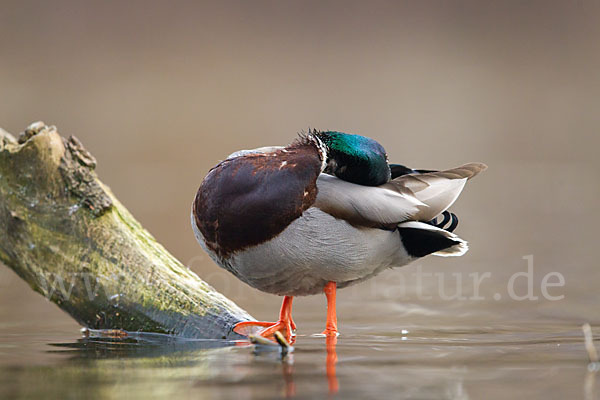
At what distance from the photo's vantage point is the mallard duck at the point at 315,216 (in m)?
3.66

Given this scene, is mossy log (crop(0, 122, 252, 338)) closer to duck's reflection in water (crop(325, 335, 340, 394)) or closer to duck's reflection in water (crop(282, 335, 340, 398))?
duck's reflection in water (crop(325, 335, 340, 394))

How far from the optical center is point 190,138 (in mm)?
11961

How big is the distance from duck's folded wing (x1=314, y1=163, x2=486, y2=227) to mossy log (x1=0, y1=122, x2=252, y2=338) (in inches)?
27.4

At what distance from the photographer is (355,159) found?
12.9 feet

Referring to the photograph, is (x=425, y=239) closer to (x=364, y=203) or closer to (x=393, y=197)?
(x=393, y=197)

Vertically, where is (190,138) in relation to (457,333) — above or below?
above

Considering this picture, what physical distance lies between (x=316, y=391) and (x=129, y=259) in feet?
5.57

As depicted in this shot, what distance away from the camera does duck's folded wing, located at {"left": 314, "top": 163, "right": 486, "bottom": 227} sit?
379 centimetres

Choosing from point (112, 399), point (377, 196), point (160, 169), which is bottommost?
point (112, 399)

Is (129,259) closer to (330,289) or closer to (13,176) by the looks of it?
(13,176)

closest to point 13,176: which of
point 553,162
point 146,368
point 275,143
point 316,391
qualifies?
point 146,368

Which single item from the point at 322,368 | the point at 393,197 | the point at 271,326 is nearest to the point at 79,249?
the point at 271,326

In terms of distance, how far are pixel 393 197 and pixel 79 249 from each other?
145cm

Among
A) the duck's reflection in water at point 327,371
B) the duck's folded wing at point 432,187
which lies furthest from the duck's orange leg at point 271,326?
the duck's folded wing at point 432,187
